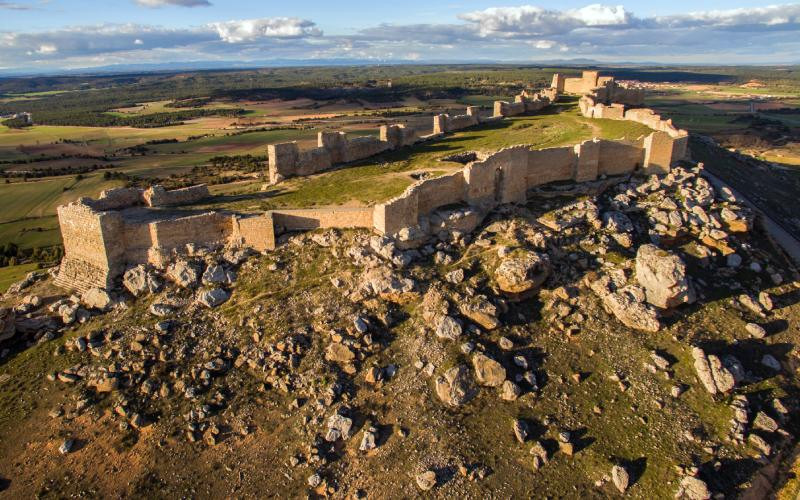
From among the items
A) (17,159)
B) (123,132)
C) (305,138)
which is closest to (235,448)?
(305,138)

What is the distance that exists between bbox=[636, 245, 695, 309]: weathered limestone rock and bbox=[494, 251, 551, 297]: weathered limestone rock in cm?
385

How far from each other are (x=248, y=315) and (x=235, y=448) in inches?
210

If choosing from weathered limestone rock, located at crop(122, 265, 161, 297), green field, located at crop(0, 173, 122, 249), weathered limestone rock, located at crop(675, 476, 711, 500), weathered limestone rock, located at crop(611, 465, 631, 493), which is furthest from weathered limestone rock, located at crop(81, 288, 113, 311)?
weathered limestone rock, located at crop(675, 476, 711, 500)

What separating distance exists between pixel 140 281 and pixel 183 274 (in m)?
1.81

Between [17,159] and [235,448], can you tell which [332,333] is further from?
[17,159]

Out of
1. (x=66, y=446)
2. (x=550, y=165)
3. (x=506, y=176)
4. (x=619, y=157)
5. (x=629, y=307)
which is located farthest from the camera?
(x=619, y=157)

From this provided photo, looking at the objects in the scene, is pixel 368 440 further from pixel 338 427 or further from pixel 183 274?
pixel 183 274

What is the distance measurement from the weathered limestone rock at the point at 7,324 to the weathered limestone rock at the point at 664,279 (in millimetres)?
24958

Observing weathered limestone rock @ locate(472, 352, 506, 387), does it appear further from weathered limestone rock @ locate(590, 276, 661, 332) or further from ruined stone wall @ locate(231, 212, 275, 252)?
ruined stone wall @ locate(231, 212, 275, 252)

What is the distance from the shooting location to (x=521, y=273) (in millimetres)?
21438

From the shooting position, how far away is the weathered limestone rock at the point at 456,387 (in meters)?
17.9

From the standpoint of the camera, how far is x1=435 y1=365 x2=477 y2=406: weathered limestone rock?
17.9m

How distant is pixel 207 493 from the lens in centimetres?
1564

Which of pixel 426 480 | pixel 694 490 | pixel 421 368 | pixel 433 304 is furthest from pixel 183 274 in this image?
pixel 694 490
